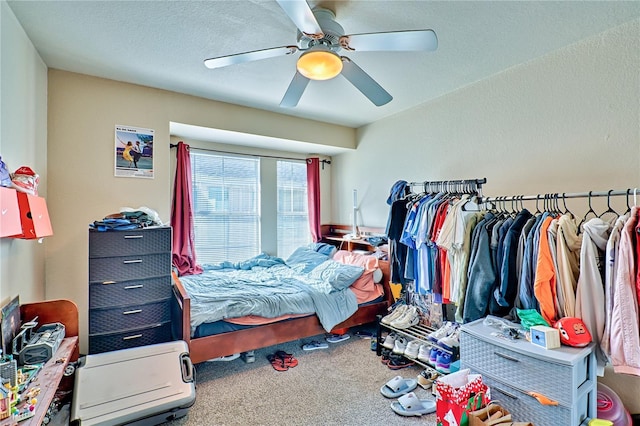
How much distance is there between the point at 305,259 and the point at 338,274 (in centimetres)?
103

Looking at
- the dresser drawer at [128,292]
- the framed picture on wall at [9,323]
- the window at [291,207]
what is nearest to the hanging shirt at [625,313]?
the dresser drawer at [128,292]

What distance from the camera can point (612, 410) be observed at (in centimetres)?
171

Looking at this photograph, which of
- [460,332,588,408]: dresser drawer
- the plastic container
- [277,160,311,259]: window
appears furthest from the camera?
[277,160,311,259]: window

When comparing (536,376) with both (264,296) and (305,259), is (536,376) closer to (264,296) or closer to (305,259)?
(264,296)

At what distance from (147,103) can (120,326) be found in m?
2.02

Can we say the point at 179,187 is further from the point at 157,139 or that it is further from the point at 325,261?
the point at 325,261

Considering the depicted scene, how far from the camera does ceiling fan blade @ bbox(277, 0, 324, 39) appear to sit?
4.33 feet

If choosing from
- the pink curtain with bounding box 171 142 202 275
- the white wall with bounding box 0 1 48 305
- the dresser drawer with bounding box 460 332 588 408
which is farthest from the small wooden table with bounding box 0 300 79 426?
the dresser drawer with bounding box 460 332 588 408

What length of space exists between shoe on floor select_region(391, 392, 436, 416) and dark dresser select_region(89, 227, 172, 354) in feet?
6.12

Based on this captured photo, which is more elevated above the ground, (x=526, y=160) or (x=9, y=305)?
(x=526, y=160)

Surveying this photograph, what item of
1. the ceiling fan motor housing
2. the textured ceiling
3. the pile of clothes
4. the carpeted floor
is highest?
the textured ceiling

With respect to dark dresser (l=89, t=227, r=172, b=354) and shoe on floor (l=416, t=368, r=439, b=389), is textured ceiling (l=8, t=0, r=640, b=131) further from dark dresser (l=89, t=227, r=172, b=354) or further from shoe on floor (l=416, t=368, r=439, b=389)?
shoe on floor (l=416, t=368, r=439, b=389)

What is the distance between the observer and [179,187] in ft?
12.0

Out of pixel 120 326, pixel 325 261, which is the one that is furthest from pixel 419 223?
pixel 120 326
